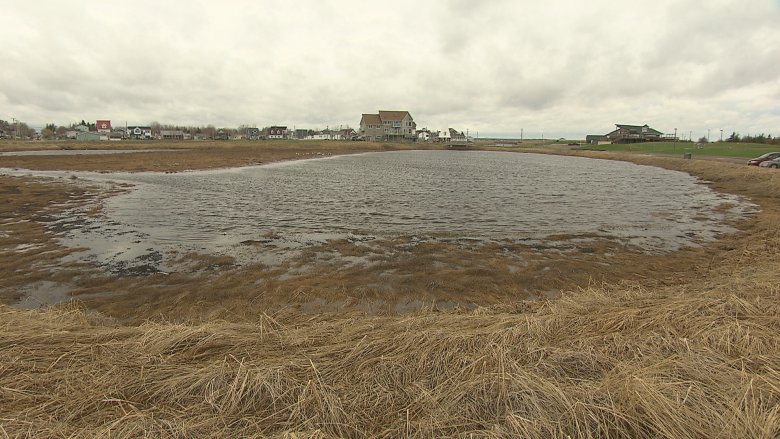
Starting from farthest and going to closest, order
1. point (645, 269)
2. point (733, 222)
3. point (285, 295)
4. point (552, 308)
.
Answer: point (733, 222), point (645, 269), point (285, 295), point (552, 308)

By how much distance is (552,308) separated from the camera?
7.39 meters

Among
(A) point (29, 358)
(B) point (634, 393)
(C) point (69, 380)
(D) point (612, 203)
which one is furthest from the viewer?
(D) point (612, 203)

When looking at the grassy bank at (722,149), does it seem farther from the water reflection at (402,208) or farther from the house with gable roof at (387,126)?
the house with gable roof at (387,126)

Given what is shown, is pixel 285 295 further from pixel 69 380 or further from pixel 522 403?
pixel 522 403

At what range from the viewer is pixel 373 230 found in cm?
1623

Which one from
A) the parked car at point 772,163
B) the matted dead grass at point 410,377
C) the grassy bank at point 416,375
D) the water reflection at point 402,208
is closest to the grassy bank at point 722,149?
the parked car at point 772,163

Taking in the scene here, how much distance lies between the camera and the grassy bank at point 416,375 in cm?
356

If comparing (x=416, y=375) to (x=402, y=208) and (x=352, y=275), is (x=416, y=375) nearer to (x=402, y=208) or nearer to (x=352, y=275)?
(x=352, y=275)

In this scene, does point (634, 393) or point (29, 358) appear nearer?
point (634, 393)

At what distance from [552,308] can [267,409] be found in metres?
5.83

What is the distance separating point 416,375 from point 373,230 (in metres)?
11.8

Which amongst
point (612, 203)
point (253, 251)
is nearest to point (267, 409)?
point (253, 251)

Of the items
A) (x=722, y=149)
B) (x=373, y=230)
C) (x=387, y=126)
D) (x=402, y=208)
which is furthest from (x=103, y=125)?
(x=722, y=149)

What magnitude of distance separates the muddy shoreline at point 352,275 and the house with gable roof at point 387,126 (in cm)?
13546
